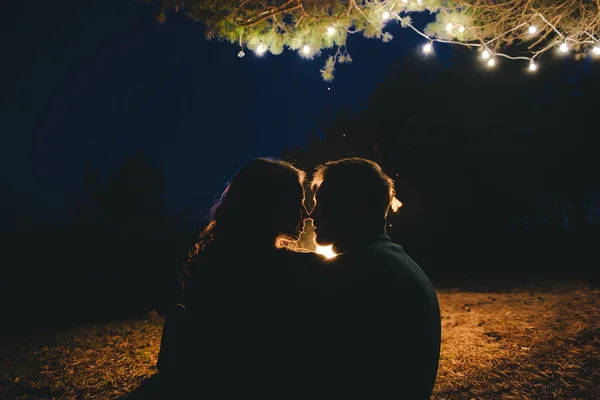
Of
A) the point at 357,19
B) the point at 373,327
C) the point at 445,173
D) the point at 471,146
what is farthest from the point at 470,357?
the point at 471,146

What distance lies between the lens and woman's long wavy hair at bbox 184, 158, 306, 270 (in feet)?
4.51

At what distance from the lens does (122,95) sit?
241 ft

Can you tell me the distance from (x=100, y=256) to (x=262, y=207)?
52.0ft

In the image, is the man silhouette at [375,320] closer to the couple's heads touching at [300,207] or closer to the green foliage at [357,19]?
Result: the couple's heads touching at [300,207]

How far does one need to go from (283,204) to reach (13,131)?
7973 centimetres

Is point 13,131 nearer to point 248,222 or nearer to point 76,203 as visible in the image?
point 76,203

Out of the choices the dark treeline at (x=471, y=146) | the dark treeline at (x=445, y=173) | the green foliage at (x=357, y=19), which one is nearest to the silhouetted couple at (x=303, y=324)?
the green foliage at (x=357, y=19)

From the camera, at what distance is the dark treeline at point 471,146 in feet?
52.6

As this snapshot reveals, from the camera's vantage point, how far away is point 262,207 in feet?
4.70

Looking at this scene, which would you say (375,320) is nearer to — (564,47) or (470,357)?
(470,357)

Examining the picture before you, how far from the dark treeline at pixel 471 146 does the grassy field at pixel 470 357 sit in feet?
34.8

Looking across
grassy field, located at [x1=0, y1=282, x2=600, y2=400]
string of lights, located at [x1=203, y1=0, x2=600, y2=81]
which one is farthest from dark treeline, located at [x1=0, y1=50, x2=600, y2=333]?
string of lights, located at [x1=203, y1=0, x2=600, y2=81]

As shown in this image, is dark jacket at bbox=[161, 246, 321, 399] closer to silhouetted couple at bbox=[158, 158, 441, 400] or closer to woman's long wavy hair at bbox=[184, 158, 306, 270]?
silhouetted couple at bbox=[158, 158, 441, 400]

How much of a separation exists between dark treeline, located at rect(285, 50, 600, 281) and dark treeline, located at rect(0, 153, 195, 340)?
8211mm
